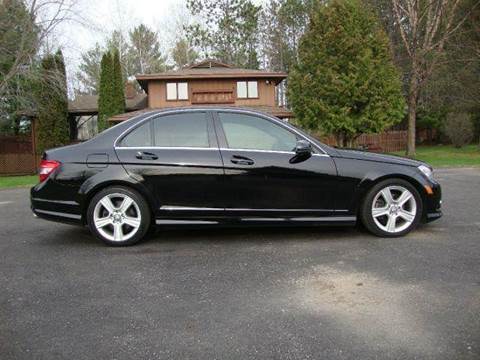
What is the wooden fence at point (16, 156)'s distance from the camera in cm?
2578

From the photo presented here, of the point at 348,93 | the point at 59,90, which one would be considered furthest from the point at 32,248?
the point at 59,90

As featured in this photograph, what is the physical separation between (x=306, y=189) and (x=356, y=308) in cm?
212

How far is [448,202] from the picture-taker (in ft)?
26.2

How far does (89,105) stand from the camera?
1209 inches

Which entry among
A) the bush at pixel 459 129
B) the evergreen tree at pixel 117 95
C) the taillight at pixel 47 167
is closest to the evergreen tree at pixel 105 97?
the evergreen tree at pixel 117 95

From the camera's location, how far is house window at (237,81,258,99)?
89.9ft

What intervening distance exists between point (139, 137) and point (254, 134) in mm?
1370

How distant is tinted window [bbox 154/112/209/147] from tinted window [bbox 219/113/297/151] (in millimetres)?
265

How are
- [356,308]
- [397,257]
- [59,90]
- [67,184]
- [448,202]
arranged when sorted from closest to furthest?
1. [356,308]
2. [397,257]
3. [67,184]
4. [448,202]
5. [59,90]

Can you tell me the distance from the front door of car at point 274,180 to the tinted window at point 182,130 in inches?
10.3

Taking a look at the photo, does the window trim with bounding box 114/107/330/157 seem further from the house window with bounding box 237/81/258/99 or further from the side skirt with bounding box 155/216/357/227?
the house window with bounding box 237/81/258/99

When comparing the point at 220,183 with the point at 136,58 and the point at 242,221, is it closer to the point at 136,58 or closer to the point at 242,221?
the point at 242,221

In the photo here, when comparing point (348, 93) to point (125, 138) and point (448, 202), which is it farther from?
point (125, 138)

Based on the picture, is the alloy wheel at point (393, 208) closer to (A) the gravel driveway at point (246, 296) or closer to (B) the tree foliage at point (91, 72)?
(A) the gravel driveway at point (246, 296)
